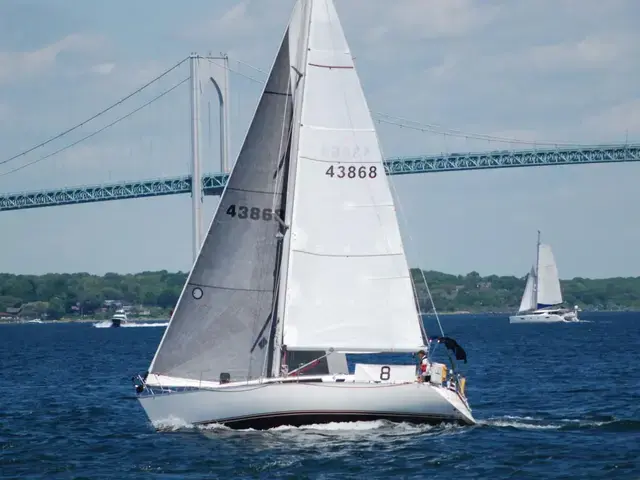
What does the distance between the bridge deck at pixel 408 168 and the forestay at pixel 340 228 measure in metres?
36.5

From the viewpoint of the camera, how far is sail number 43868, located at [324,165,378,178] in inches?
480

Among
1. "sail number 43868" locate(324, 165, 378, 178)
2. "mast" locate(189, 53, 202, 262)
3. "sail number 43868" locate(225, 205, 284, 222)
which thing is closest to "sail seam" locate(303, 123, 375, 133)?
"sail number 43868" locate(324, 165, 378, 178)

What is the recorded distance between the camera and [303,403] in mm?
11484

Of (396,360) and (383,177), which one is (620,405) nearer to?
(383,177)

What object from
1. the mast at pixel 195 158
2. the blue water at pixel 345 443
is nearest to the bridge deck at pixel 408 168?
the mast at pixel 195 158

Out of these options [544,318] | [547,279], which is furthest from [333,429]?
[544,318]

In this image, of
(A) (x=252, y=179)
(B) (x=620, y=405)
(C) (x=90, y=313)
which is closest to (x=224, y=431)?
(A) (x=252, y=179)

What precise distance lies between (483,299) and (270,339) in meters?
103

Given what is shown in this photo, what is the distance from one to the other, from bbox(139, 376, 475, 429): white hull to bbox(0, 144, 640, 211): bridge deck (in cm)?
3689

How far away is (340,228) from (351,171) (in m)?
0.55

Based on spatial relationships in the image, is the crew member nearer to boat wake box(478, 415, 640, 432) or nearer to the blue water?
the blue water

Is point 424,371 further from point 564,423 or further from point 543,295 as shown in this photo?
point 543,295

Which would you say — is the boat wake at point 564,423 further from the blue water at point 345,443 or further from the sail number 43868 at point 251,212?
the sail number 43868 at point 251,212

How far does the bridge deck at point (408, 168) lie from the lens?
166 feet
